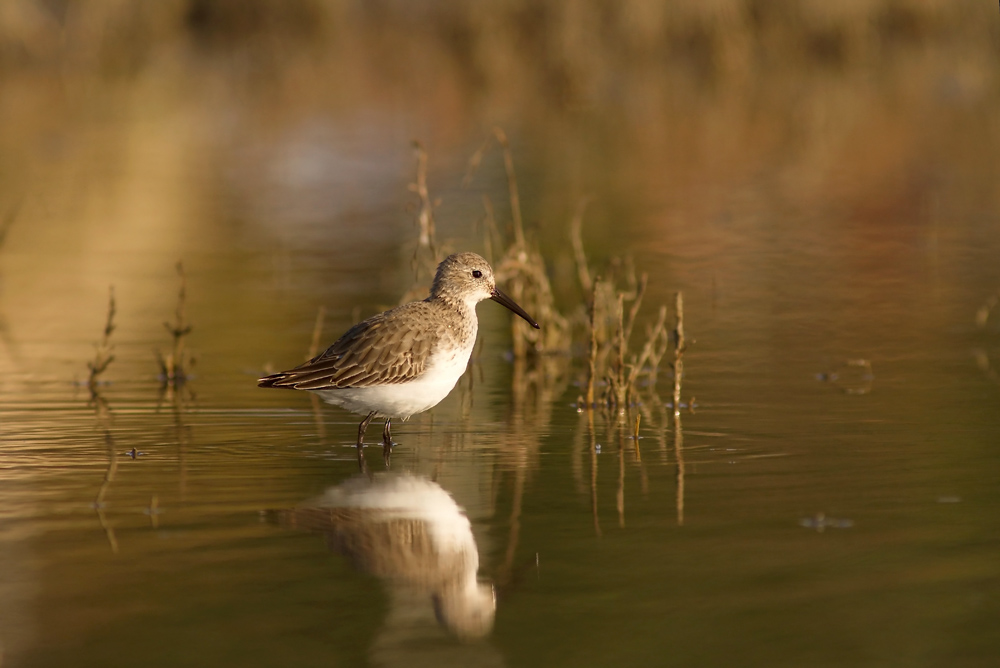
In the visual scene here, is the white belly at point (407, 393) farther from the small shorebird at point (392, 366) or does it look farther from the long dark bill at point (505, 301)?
the long dark bill at point (505, 301)

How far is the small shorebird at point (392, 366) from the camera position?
8844 millimetres

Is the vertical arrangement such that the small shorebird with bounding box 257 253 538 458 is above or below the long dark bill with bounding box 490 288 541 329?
below

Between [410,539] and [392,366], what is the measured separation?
2014 millimetres

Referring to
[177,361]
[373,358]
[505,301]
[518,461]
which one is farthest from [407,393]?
[177,361]

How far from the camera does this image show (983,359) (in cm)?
1127

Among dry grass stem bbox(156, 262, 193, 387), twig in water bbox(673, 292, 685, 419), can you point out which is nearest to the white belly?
twig in water bbox(673, 292, 685, 419)

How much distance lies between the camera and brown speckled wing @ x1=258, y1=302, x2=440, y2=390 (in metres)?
8.84

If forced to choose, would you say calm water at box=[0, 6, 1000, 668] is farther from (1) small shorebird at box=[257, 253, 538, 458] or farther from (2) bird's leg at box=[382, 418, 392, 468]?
(1) small shorebird at box=[257, 253, 538, 458]

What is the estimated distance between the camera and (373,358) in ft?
29.2

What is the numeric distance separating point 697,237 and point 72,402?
935 cm

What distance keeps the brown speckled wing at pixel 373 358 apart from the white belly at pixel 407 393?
0.14 feet

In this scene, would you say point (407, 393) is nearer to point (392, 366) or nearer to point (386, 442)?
point (392, 366)

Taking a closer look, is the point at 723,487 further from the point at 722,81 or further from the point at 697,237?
the point at 722,81

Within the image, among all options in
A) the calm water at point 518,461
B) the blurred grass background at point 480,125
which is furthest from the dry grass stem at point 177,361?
the blurred grass background at point 480,125
